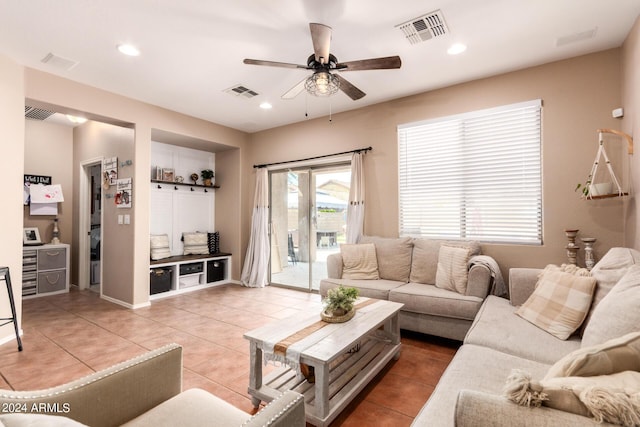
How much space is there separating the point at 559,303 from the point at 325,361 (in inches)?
64.9

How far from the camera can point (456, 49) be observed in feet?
9.92

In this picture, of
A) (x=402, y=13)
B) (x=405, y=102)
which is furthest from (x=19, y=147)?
(x=405, y=102)

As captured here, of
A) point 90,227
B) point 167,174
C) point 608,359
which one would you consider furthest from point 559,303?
point 90,227

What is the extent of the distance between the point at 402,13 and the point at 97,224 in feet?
19.1

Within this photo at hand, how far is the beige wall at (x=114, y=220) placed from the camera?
4402 mm

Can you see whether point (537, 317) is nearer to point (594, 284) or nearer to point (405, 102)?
point (594, 284)

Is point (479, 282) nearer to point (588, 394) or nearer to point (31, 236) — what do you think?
point (588, 394)

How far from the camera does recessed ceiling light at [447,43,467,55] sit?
2.95 meters

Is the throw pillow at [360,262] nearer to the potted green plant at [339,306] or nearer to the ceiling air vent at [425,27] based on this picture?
the potted green plant at [339,306]

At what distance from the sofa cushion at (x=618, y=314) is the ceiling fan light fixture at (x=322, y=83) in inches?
94.4

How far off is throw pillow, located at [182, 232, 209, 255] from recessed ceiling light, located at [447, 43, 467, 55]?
15.9 feet

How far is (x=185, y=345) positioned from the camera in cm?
307

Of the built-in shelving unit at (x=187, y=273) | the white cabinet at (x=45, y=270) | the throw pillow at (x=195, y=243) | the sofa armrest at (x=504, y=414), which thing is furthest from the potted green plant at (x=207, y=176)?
the sofa armrest at (x=504, y=414)

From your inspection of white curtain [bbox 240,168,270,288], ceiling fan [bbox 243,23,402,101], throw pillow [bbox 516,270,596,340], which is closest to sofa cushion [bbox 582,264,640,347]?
throw pillow [bbox 516,270,596,340]
